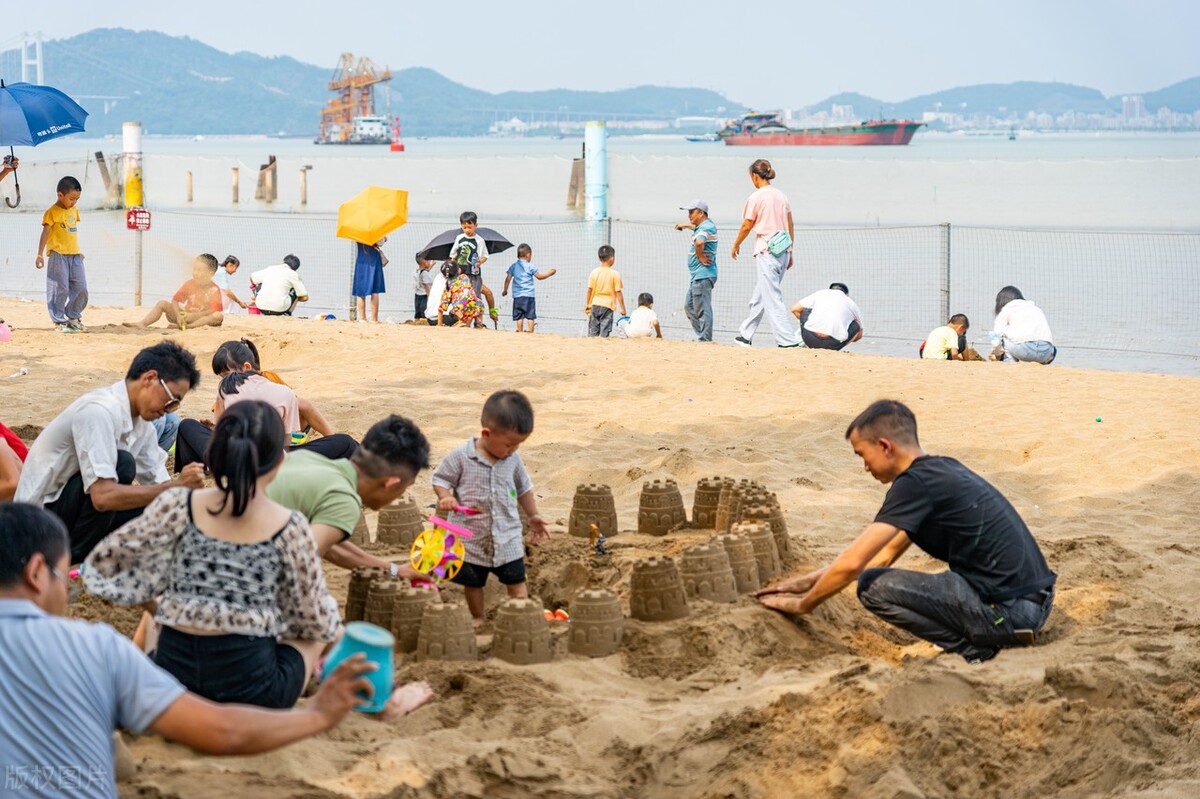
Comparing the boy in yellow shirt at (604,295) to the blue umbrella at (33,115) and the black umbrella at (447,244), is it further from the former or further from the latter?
the blue umbrella at (33,115)

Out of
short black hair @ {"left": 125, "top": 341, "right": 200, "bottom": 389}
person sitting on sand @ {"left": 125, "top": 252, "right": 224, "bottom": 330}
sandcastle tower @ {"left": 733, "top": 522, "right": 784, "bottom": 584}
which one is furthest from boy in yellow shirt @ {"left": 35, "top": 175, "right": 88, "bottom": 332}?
sandcastle tower @ {"left": 733, "top": 522, "right": 784, "bottom": 584}

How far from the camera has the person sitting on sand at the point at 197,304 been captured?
14.2 m

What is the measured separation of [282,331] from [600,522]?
25.9 feet

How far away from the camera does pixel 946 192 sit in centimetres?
5612

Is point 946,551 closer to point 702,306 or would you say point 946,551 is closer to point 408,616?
point 408,616

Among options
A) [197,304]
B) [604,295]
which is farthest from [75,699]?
[604,295]

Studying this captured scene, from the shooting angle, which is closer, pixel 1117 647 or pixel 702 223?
pixel 1117 647

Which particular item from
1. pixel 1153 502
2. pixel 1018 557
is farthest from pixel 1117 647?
pixel 1153 502

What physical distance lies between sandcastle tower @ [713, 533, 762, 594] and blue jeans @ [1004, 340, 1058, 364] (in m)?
8.03

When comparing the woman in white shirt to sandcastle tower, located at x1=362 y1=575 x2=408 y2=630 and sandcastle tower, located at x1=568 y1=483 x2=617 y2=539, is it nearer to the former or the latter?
sandcastle tower, located at x1=568 y1=483 x2=617 y2=539

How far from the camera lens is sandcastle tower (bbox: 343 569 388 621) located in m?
5.38

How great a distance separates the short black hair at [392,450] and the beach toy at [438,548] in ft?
2.35

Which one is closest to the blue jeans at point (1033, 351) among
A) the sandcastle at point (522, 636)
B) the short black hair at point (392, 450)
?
the sandcastle at point (522, 636)

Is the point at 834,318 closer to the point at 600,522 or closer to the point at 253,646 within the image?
the point at 600,522
